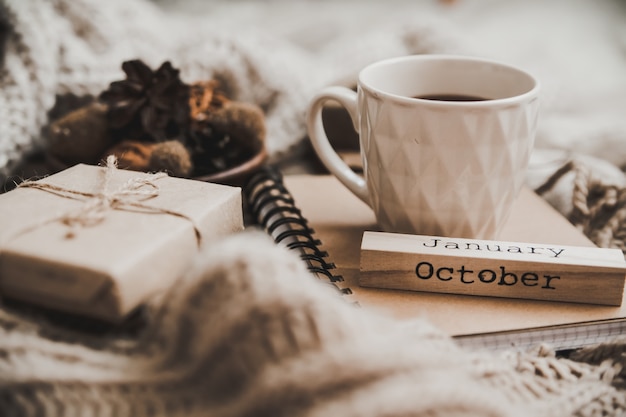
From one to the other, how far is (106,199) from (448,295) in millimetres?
287

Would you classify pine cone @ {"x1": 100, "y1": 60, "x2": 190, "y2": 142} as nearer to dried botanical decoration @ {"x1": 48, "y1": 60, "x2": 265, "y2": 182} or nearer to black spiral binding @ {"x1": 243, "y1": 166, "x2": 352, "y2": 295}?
dried botanical decoration @ {"x1": 48, "y1": 60, "x2": 265, "y2": 182}

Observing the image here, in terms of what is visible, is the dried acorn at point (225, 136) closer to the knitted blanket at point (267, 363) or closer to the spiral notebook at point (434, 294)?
the spiral notebook at point (434, 294)

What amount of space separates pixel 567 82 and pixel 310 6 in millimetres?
621

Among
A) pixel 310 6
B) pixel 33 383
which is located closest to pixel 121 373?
pixel 33 383

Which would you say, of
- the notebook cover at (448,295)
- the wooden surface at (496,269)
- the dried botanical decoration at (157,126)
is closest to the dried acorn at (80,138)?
the dried botanical decoration at (157,126)

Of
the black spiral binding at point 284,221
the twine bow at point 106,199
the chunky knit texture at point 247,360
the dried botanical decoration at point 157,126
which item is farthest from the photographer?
the dried botanical decoration at point 157,126

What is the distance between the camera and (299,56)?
3.07 feet

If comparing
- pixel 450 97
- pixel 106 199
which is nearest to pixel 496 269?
pixel 450 97

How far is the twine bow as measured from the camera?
427 millimetres

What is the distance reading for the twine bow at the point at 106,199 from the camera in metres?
0.43

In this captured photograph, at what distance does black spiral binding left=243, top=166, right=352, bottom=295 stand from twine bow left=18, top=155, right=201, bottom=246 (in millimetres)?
126

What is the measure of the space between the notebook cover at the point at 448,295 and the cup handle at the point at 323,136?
45 millimetres

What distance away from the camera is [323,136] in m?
0.63

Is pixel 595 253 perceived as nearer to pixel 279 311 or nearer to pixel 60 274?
pixel 279 311
